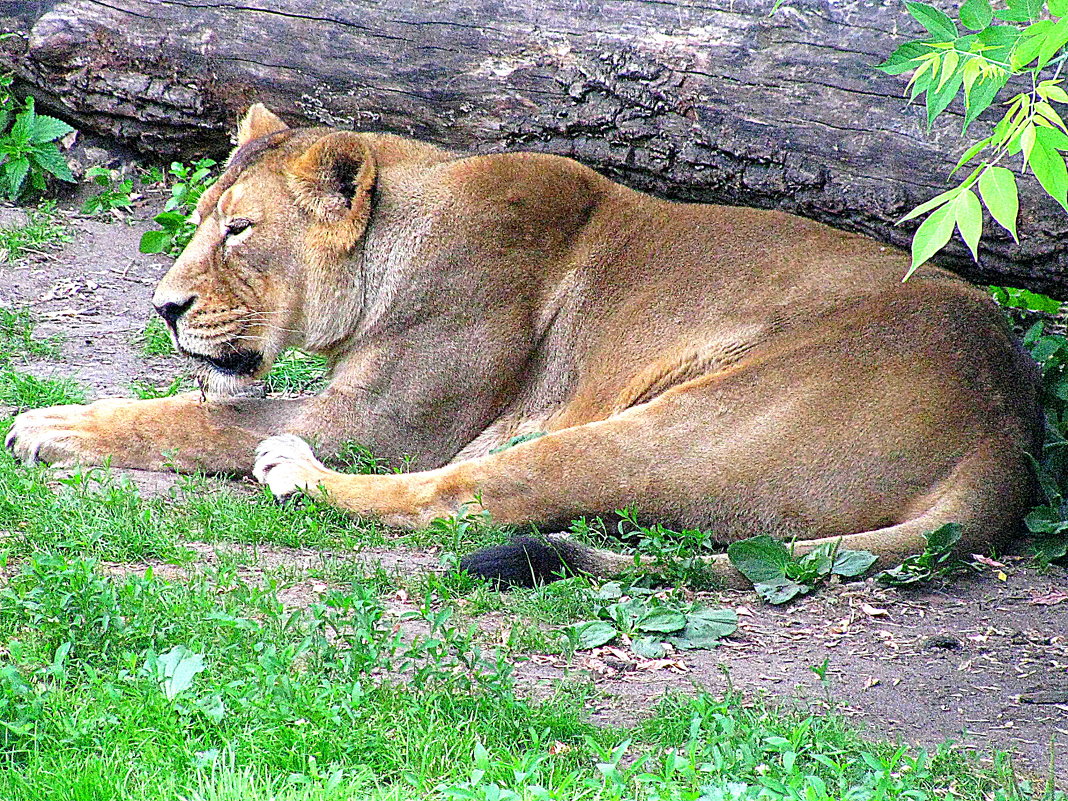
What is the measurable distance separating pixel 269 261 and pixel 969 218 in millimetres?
3520

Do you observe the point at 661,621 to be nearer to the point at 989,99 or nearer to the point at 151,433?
the point at 989,99

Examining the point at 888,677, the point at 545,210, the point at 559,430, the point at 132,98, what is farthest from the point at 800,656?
the point at 132,98

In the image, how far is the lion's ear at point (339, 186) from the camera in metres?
5.07

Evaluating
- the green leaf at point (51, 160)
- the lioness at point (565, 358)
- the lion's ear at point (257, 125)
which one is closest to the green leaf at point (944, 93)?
the lioness at point (565, 358)

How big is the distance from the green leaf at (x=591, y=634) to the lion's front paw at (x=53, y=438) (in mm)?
2147

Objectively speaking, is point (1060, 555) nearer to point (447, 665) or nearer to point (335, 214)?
point (447, 665)

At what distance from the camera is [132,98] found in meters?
7.22

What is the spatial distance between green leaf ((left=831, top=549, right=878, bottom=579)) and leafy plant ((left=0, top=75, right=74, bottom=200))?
18.2ft

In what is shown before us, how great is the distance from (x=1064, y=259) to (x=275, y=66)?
4043 mm

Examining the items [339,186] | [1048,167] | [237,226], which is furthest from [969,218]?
[237,226]

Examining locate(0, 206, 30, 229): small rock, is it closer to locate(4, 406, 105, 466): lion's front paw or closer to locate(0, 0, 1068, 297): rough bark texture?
locate(0, 0, 1068, 297): rough bark texture

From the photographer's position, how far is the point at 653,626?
12.4ft

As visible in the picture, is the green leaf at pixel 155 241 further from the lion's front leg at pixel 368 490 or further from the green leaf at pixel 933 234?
the green leaf at pixel 933 234

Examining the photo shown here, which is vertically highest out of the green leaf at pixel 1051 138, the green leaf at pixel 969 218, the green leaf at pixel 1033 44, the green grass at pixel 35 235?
the green leaf at pixel 1033 44
